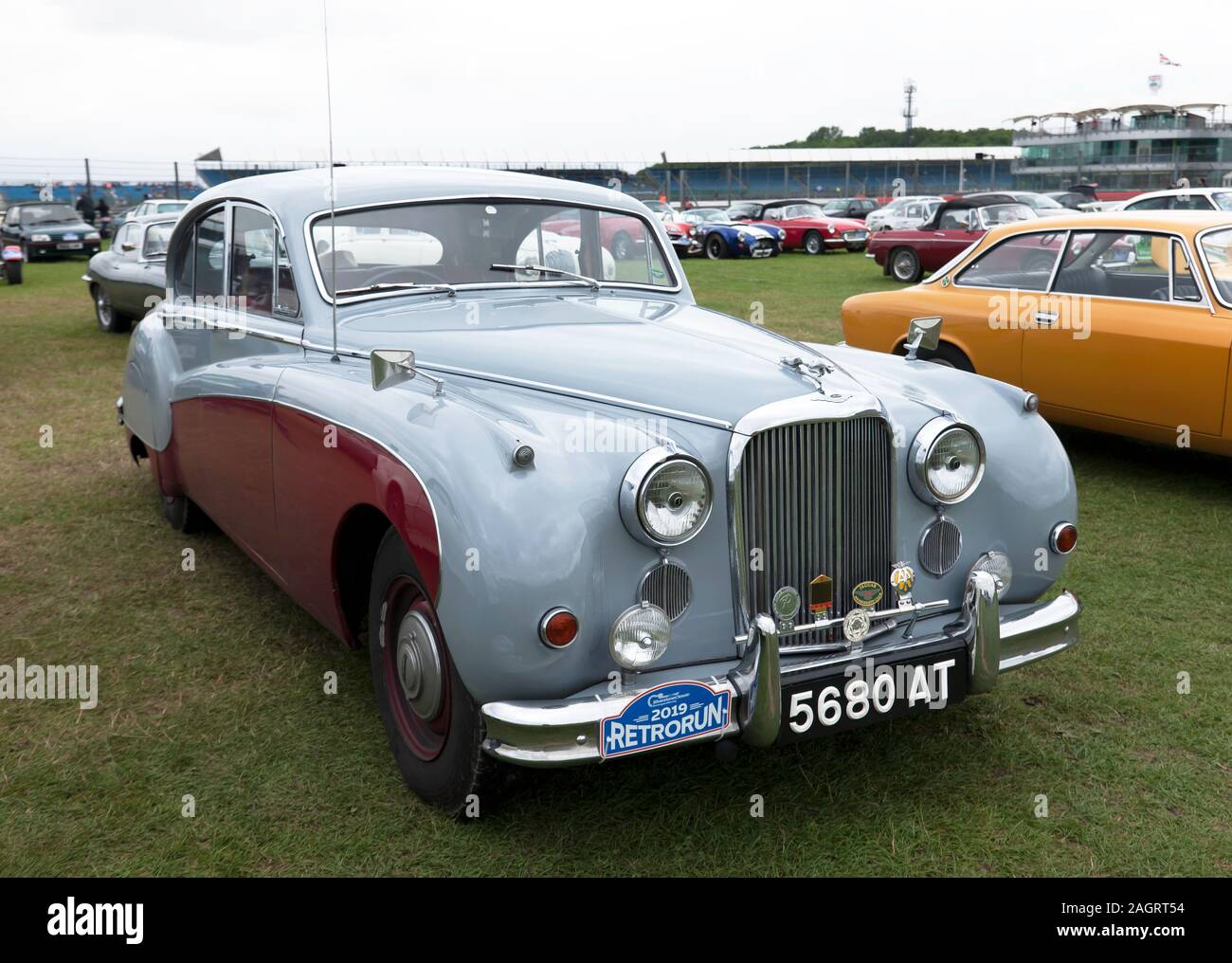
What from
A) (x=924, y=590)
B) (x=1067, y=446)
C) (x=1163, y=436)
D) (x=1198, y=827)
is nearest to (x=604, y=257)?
(x=924, y=590)

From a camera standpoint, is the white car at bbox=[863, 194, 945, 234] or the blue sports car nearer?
the white car at bbox=[863, 194, 945, 234]

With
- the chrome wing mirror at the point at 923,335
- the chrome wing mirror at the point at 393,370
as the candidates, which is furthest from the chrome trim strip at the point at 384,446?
the chrome wing mirror at the point at 923,335

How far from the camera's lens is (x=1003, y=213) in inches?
687

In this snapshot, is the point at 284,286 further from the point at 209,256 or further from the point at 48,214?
the point at 48,214

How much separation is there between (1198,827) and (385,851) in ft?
7.16

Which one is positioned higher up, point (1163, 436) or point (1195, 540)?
point (1163, 436)

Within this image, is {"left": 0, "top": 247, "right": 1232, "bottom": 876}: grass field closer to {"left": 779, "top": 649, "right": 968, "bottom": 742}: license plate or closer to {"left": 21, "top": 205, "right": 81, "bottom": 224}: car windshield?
{"left": 779, "top": 649, "right": 968, "bottom": 742}: license plate

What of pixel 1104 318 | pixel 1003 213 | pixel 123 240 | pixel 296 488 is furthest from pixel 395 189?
pixel 1003 213

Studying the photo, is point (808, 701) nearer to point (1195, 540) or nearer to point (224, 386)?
point (224, 386)

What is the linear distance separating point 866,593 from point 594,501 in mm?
856

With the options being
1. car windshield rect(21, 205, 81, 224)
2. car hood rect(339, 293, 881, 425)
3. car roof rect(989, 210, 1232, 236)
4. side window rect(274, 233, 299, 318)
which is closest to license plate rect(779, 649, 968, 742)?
car hood rect(339, 293, 881, 425)

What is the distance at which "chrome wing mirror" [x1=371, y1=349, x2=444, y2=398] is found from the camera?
3115 millimetres

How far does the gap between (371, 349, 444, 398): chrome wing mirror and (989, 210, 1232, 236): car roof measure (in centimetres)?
477

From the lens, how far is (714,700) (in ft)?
9.00
